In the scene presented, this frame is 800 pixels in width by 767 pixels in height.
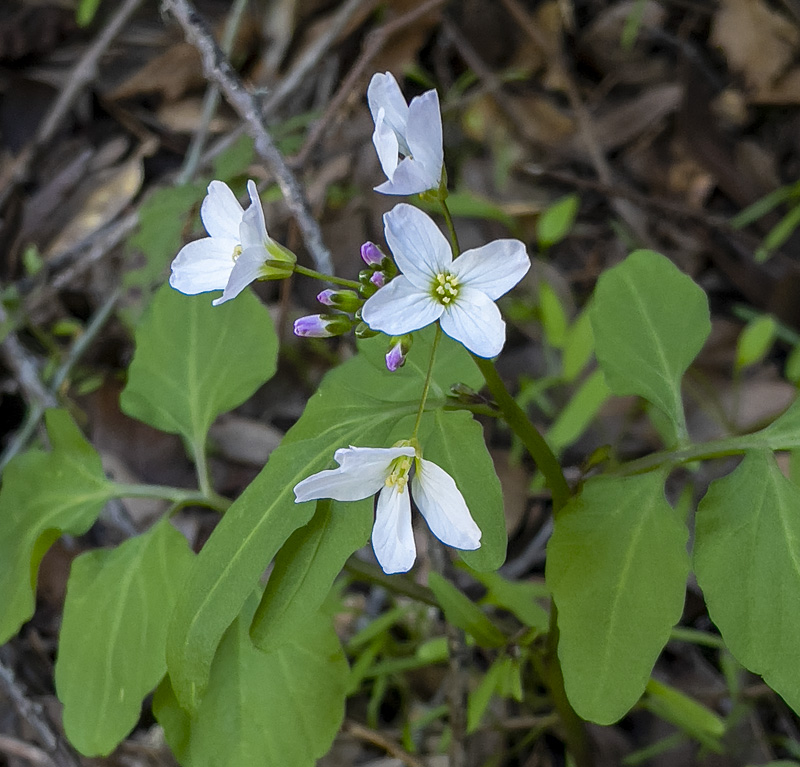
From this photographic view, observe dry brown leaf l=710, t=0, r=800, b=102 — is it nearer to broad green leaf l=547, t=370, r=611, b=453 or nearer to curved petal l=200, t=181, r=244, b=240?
broad green leaf l=547, t=370, r=611, b=453

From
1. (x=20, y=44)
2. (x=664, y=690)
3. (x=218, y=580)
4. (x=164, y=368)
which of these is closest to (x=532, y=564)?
(x=664, y=690)

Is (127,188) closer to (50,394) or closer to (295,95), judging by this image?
(295,95)

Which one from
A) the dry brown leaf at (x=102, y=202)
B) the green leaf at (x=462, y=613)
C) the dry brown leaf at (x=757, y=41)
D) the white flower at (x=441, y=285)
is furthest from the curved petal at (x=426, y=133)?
the dry brown leaf at (x=757, y=41)

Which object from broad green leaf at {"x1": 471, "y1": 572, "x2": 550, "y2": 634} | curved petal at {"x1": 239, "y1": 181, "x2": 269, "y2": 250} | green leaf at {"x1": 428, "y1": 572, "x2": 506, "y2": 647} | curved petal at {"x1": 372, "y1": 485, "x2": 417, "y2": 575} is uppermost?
curved petal at {"x1": 239, "y1": 181, "x2": 269, "y2": 250}

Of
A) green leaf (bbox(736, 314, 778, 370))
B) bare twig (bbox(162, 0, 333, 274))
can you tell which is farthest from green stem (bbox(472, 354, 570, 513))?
green leaf (bbox(736, 314, 778, 370))

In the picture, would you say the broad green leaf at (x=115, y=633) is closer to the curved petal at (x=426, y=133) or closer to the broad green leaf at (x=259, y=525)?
the broad green leaf at (x=259, y=525)

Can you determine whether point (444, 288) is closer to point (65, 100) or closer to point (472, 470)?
point (472, 470)
